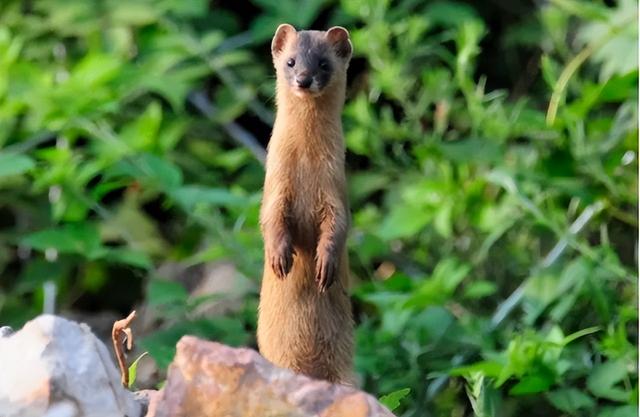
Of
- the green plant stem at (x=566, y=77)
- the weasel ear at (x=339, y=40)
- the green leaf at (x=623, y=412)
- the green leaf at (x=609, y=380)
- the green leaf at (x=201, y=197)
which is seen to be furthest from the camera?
the green plant stem at (x=566, y=77)

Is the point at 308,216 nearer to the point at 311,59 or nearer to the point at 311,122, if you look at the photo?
the point at 311,122

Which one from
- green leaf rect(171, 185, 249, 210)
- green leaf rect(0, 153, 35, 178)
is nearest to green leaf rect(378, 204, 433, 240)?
green leaf rect(171, 185, 249, 210)

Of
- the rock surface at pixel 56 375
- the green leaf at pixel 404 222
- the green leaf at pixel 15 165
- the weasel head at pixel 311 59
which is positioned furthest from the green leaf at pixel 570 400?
the rock surface at pixel 56 375

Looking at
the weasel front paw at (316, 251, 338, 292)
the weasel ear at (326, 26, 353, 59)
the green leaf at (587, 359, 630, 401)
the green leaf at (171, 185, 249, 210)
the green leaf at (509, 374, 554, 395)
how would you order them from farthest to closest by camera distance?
the green leaf at (171, 185, 249, 210)
the green leaf at (587, 359, 630, 401)
the green leaf at (509, 374, 554, 395)
the weasel ear at (326, 26, 353, 59)
the weasel front paw at (316, 251, 338, 292)

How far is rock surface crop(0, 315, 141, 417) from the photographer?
100 inches

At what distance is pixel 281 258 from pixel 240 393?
23.1 inches

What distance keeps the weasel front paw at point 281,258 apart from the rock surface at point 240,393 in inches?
20.7

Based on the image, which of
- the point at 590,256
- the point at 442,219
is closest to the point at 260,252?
the point at 442,219

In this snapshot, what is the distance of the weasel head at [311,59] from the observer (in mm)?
3188

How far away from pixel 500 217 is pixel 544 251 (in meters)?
0.62

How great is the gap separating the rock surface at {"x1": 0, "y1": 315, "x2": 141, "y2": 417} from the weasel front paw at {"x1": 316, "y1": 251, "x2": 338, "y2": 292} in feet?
1.98

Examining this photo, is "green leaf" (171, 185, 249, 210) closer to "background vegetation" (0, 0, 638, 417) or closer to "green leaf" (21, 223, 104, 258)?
"background vegetation" (0, 0, 638, 417)

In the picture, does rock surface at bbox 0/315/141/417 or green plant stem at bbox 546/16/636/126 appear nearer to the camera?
rock surface at bbox 0/315/141/417

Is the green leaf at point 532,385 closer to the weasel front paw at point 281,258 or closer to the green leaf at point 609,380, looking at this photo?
the green leaf at point 609,380
